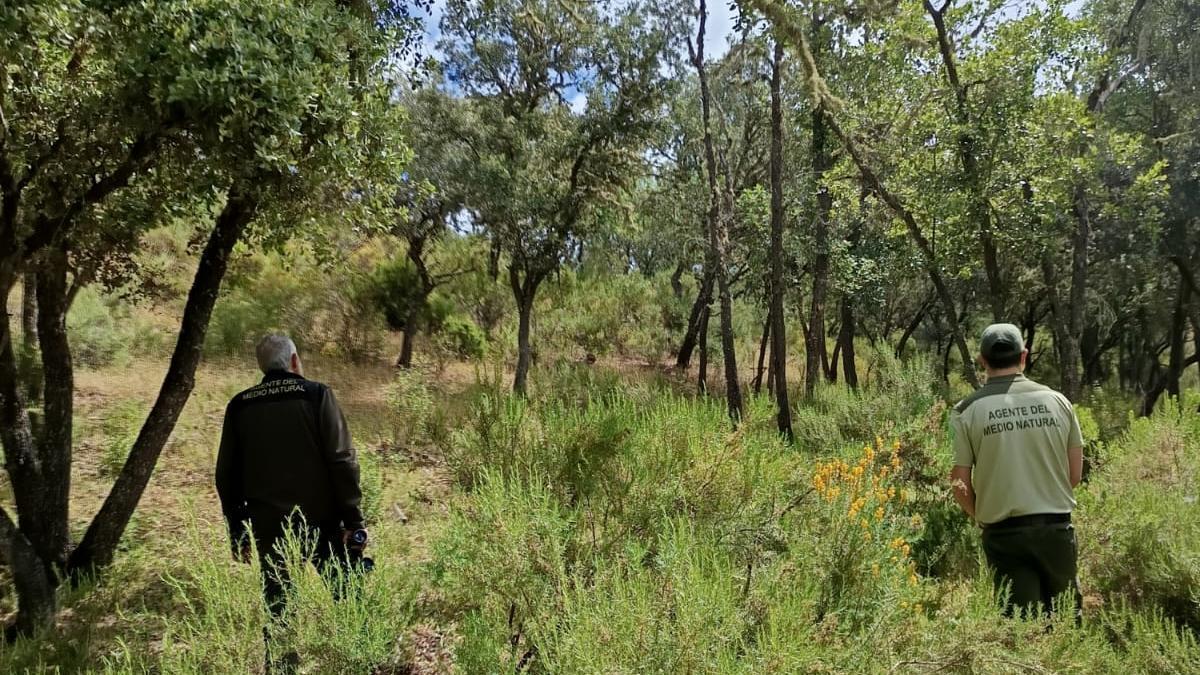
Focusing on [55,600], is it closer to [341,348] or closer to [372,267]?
[341,348]

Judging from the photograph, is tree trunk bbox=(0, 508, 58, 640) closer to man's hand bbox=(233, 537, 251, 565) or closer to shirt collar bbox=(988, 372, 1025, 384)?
man's hand bbox=(233, 537, 251, 565)

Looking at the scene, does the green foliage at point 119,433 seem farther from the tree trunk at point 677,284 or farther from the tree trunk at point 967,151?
the tree trunk at point 677,284

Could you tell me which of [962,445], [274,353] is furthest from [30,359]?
[962,445]

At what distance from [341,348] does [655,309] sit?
35.4 ft

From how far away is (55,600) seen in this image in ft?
12.5

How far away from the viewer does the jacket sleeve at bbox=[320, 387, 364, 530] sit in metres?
3.09

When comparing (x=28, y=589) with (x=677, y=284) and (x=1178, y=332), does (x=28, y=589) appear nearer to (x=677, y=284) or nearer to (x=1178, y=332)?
(x=1178, y=332)

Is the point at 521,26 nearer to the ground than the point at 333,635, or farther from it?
farther from it

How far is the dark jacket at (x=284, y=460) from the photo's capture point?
3043mm

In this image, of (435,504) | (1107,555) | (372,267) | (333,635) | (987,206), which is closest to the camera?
(333,635)

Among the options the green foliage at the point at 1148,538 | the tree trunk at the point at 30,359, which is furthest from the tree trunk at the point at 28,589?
the green foliage at the point at 1148,538

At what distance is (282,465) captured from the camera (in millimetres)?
3043

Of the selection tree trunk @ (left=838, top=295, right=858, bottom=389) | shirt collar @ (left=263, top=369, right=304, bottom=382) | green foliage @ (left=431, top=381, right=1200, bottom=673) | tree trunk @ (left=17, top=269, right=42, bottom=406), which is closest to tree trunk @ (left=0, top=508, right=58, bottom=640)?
shirt collar @ (left=263, top=369, right=304, bottom=382)

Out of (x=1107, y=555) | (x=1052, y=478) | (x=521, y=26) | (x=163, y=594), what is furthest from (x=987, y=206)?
(x=163, y=594)
